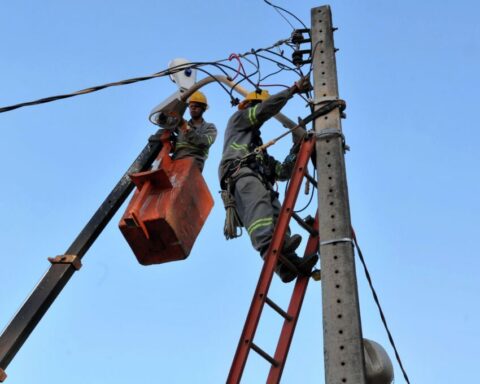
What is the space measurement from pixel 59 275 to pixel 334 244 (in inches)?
90.0

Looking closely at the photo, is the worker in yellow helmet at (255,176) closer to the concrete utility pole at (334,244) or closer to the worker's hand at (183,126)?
the worker's hand at (183,126)

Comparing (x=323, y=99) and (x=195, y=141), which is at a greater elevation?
(x=195, y=141)

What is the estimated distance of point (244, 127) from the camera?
6.90m

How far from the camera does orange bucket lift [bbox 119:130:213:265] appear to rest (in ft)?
19.1

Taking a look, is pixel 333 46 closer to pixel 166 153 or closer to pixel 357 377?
pixel 166 153

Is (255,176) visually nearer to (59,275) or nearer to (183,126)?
(183,126)

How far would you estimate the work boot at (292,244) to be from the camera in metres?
5.81

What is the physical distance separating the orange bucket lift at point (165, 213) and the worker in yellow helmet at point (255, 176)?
29 centimetres

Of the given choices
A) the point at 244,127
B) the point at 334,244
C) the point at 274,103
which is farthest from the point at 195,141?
the point at 334,244

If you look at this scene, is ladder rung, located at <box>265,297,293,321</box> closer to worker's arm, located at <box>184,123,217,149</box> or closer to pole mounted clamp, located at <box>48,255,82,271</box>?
pole mounted clamp, located at <box>48,255,82,271</box>

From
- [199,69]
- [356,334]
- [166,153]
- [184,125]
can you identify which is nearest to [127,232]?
[166,153]

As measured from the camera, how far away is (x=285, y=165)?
6.58 meters

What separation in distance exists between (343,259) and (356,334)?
0.48 metres

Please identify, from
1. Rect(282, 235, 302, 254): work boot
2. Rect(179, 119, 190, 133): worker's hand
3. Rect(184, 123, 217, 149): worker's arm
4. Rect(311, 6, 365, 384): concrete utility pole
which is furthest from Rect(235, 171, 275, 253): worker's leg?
Rect(311, 6, 365, 384): concrete utility pole
